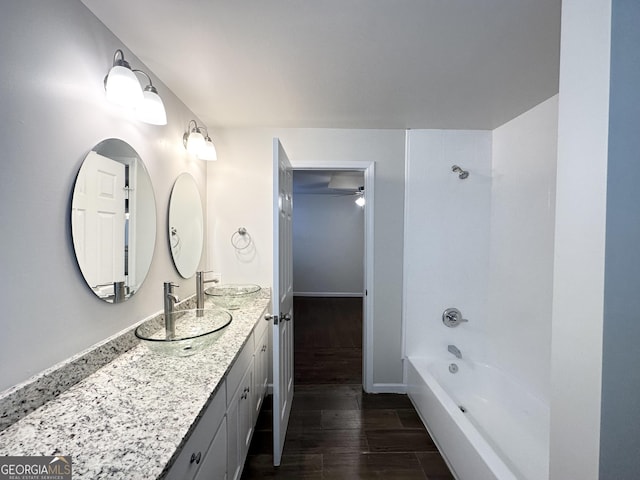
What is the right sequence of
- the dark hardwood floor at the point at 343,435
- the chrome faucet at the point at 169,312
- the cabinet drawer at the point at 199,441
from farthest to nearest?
the dark hardwood floor at the point at 343,435
the chrome faucet at the point at 169,312
the cabinet drawer at the point at 199,441

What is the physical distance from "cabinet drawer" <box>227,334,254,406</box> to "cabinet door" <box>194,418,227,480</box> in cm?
13

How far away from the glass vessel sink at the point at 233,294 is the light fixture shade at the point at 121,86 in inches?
52.9

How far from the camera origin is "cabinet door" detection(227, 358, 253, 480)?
50.8 inches

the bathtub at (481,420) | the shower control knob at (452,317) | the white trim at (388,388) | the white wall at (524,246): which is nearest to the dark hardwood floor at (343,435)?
the white trim at (388,388)

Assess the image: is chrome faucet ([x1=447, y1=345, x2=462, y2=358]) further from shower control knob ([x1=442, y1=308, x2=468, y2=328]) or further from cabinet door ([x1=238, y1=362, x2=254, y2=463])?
cabinet door ([x1=238, y1=362, x2=254, y2=463])

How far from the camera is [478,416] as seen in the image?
6.79ft

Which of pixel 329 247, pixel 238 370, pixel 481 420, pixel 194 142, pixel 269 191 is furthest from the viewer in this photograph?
pixel 329 247

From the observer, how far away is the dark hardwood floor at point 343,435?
165 centimetres

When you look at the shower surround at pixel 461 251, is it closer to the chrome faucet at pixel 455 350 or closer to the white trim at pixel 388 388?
the chrome faucet at pixel 455 350

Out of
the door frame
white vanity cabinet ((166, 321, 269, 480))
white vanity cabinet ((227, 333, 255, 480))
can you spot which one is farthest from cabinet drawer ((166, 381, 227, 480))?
the door frame

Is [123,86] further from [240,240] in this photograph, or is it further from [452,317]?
[452,317]

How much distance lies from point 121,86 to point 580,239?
1685 mm

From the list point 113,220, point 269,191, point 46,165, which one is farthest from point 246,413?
point 269,191

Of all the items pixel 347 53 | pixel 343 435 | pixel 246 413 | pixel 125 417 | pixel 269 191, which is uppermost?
pixel 347 53
